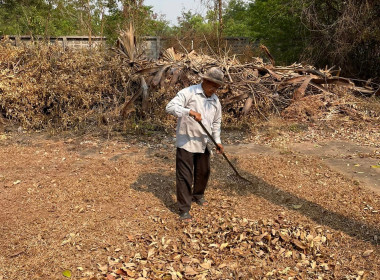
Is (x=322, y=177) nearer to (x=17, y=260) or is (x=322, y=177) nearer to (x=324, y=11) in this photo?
(x=17, y=260)

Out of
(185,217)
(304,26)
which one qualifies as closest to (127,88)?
(185,217)

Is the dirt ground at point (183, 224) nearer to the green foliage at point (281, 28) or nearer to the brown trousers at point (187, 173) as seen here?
the brown trousers at point (187, 173)

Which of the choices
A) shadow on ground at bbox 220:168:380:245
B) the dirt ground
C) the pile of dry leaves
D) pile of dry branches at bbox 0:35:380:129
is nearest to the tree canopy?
pile of dry branches at bbox 0:35:380:129

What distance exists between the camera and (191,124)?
3.56 m

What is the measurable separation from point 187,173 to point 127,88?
4.83m

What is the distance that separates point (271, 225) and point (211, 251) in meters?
0.71

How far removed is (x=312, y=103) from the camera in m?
8.16

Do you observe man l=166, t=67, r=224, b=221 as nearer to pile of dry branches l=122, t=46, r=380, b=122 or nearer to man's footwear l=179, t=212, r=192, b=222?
man's footwear l=179, t=212, r=192, b=222

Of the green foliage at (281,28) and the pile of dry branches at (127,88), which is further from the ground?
the green foliage at (281,28)

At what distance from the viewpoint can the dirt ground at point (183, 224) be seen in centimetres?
300

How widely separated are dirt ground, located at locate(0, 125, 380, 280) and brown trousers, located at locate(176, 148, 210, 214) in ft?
0.79

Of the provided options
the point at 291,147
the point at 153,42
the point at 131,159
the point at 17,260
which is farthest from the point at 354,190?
the point at 153,42

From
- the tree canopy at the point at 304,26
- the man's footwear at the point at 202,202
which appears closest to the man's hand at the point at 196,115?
the man's footwear at the point at 202,202

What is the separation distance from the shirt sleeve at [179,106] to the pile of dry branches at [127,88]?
160 inches
